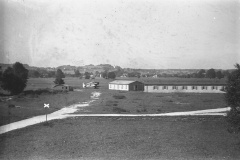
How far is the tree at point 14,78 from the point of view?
41531 mm

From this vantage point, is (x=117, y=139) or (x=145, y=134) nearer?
(x=117, y=139)

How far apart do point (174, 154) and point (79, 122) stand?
1097 centimetres

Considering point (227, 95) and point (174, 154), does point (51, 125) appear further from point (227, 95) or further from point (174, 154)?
point (227, 95)

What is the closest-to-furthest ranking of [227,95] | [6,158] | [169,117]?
[6,158]
[227,95]
[169,117]

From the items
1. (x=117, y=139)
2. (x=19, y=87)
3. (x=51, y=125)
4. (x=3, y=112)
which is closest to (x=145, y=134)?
(x=117, y=139)

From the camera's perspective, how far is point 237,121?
1495cm

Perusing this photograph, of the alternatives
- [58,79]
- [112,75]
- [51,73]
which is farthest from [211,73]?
[51,73]

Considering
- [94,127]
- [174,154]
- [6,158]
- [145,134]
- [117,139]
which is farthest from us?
[94,127]

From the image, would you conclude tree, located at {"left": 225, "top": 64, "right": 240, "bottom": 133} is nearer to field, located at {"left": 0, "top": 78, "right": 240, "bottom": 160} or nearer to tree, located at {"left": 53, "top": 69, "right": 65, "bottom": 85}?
field, located at {"left": 0, "top": 78, "right": 240, "bottom": 160}

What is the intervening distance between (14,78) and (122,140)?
3271cm

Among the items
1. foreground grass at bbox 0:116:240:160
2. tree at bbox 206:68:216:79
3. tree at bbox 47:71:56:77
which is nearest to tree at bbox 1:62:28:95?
foreground grass at bbox 0:116:240:160

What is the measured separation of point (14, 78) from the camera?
42.6m

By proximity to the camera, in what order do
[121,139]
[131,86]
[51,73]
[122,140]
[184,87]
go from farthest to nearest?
[51,73]
[131,86]
[184,87]
[121,139]
[122,140]

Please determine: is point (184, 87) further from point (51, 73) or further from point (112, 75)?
point (112, 75)
